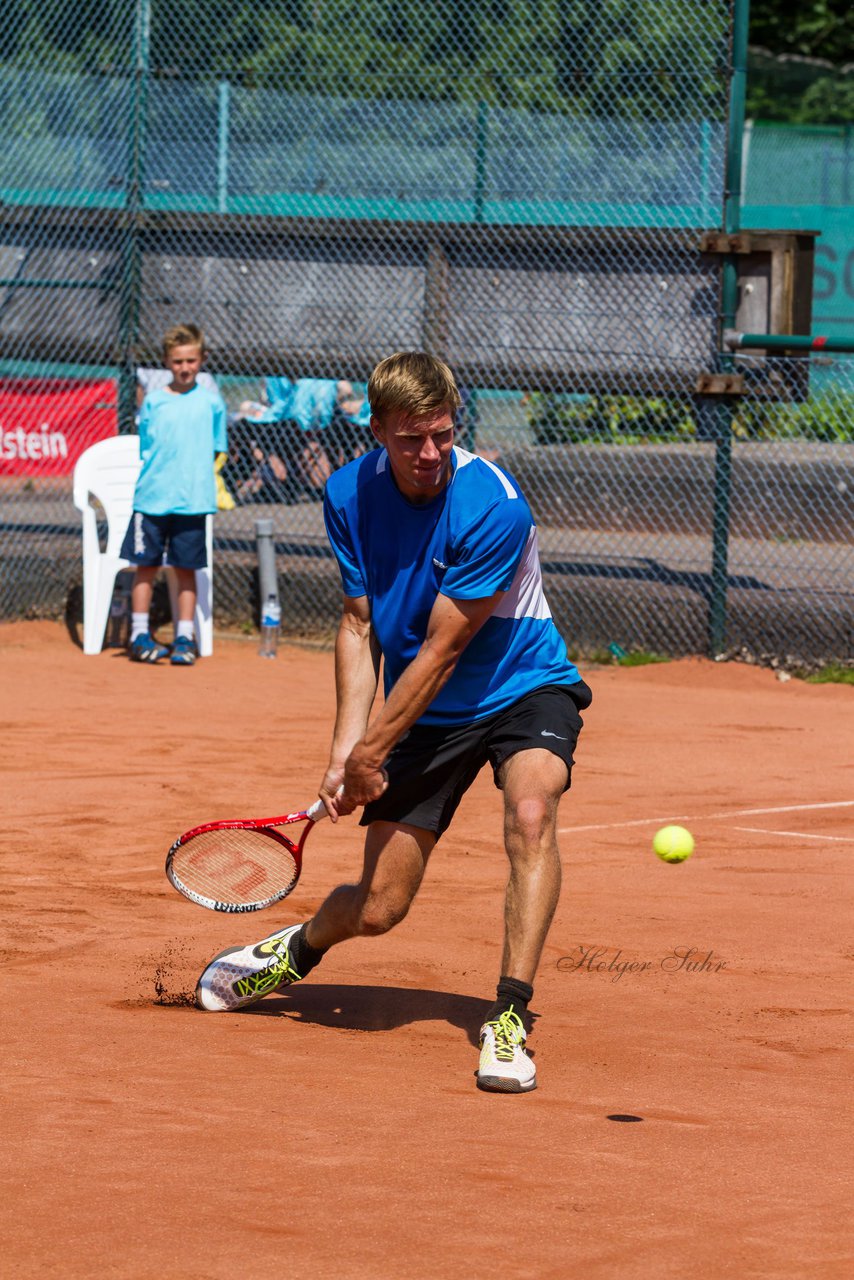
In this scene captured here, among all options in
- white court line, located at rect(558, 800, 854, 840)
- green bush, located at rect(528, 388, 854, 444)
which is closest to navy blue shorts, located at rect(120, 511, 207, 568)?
green bush, located at rect(528, 388, 854, 444)

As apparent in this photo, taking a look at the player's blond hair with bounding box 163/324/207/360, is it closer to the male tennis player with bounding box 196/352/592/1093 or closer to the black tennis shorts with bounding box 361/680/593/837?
the male tennis player with bounding box 196/352/592/1093

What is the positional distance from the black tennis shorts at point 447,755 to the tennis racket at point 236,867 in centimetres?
38

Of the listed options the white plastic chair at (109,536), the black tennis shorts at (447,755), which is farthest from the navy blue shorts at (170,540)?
the black tennis shorts at (447,755)

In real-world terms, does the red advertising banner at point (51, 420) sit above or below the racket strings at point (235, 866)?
above

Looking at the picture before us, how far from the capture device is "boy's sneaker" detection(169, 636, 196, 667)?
10.8m

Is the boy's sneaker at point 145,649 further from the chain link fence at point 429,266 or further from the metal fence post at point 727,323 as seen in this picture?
the metal fence post at point 727,323

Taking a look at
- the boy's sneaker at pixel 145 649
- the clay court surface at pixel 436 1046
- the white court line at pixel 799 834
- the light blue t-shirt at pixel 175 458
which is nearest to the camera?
the clay court surface at pixel 436 1046

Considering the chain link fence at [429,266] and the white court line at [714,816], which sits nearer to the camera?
the white court line at [714,816]

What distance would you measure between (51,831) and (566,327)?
18.1ft

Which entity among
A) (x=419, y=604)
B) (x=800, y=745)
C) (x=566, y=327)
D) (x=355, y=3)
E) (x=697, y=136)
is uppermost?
(x=355, y=3)

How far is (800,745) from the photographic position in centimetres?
876

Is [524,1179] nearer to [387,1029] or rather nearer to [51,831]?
[387,1029]

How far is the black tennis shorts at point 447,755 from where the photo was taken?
4.52m

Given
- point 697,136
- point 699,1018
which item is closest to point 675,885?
point 699,1018
